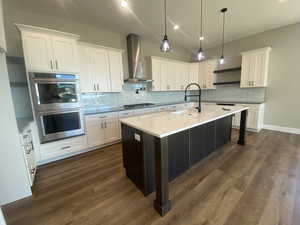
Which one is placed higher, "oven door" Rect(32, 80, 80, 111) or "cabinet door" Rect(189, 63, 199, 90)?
"cabinet door" Rect(189, 63, 199, 90)

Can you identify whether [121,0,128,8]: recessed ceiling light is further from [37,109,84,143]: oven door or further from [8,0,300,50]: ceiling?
[37,109,84,143]: oven door

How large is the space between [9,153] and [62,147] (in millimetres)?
1020

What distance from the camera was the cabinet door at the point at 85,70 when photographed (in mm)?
2926

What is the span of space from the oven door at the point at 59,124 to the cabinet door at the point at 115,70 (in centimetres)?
121

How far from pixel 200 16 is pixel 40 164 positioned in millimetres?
4629

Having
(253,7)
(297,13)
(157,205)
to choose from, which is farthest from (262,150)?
(297,13)

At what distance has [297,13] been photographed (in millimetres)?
2932

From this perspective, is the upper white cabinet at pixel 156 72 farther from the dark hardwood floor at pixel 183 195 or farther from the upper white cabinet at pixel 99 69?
the dark hardwood floor at pixel 183 195

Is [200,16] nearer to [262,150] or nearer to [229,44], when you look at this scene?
[229,44]

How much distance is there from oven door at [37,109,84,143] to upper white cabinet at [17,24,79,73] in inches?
31.9

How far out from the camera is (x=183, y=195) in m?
1.63

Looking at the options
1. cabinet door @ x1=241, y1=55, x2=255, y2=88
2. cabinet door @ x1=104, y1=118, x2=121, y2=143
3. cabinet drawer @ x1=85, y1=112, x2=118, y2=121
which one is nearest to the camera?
cabinet drawer @ x1=85, y1=112, x2=118, y2=121

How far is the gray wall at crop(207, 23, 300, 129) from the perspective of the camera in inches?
137

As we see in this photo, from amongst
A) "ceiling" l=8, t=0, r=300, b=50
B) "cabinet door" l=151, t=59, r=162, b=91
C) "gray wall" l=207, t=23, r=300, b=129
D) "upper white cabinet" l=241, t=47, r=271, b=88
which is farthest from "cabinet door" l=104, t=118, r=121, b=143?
"gray wall" l=207, t=23, r=300, b=129
